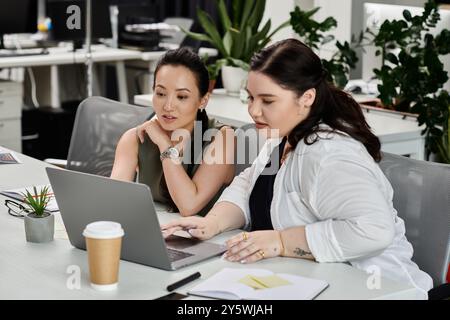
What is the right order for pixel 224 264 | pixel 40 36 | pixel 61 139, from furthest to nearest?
pixel 40 36, pixel 61 139, pixel 224 264

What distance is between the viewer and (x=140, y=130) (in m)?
2.52

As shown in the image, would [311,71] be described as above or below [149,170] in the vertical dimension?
above

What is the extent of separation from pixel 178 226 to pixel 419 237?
0.60 meters

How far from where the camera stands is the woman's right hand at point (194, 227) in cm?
201

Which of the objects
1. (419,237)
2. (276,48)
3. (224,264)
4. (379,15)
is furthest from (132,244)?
(379,15)

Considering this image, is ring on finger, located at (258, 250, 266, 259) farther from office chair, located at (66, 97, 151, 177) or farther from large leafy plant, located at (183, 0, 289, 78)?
large leafy plant, located at (183, 0, 289, 78)

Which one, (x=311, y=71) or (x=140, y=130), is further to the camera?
(x=140, y=130)

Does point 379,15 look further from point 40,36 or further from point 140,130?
point 40,36

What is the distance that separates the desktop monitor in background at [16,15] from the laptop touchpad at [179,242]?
13.3 feet

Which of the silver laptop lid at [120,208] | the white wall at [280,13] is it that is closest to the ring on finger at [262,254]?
the silver laptop lid at [120,208]

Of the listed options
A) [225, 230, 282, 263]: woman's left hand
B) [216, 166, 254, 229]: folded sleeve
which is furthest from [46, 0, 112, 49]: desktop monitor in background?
[225, 230, 282, 263]: woman's left hand

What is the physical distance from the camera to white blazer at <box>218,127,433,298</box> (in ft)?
5.89

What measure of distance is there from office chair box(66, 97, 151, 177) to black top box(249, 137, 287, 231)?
883 millimetres
